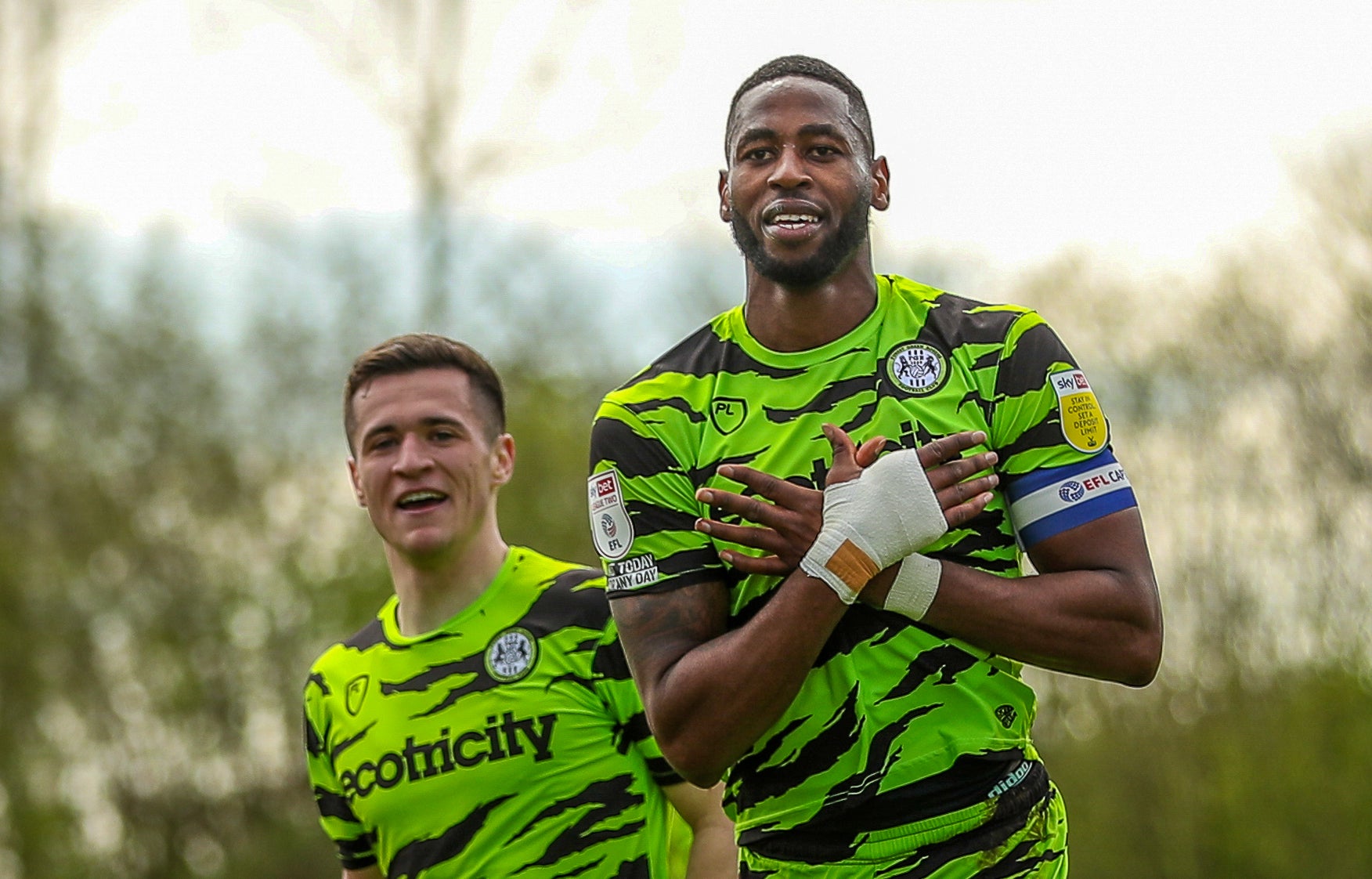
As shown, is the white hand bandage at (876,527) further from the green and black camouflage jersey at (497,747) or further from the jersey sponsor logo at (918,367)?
the green and black camouflage jersey at (497,747)

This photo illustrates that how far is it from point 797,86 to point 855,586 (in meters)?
1.25

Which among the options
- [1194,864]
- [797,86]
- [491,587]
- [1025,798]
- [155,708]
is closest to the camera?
[1025,798]

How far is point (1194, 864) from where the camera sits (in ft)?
54.1

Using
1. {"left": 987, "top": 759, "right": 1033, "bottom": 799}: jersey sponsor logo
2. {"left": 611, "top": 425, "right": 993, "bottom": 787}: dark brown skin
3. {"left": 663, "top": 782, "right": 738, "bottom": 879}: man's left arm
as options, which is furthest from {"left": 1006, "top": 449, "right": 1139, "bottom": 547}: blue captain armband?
{"left": 663, "top": 782, "right": 738, "bottom": 879}: man's left arm

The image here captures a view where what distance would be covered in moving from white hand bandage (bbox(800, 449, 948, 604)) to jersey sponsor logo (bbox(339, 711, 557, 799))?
167cm

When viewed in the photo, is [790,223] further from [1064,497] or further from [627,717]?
[627,717]

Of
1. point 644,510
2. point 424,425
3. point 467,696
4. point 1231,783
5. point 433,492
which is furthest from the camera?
point 1231,783

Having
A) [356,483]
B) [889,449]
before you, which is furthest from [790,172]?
[356,483]

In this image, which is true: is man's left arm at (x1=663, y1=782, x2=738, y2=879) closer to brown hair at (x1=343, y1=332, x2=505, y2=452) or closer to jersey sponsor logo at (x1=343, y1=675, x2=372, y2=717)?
jersey sponsor logo at (x1=343, y1=675, x2=372, y2=717)

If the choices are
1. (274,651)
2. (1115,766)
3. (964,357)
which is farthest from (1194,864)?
(964,357)

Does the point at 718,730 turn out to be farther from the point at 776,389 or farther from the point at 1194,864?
the point at 1194,864

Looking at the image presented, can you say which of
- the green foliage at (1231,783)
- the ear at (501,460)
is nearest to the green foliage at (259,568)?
the green foliage at (1231,783)

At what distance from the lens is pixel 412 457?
15.5ft

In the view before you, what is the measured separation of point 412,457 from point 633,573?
145 cm
